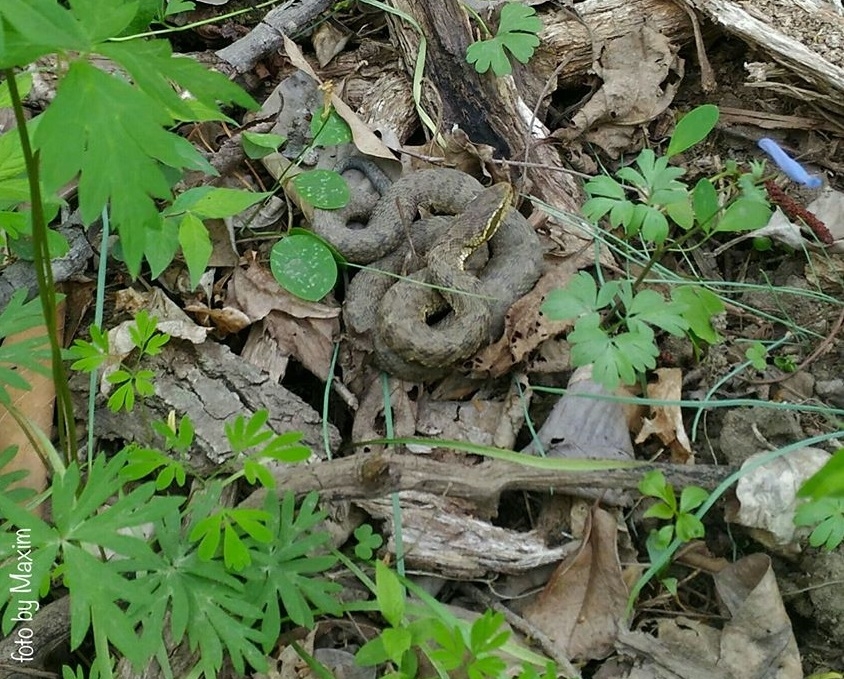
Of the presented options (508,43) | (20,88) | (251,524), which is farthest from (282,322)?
(508,43)

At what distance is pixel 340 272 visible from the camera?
3.96m

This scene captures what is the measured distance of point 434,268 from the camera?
396cm

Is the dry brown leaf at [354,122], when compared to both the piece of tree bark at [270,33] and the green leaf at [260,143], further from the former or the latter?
the green leaf at [260,143]

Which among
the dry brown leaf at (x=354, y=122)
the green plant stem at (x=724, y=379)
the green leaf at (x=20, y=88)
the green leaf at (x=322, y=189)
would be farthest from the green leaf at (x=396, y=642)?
the dry brown leaf at (x=354, y=122)

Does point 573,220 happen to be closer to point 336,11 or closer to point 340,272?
point 340,272

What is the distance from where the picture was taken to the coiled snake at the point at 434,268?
3576 mm

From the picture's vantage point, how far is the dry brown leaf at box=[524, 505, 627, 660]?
2.77 meters

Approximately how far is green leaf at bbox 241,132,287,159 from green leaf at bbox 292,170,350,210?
0.24 m

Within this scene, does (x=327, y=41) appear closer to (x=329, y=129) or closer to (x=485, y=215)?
(x=329, y=129)

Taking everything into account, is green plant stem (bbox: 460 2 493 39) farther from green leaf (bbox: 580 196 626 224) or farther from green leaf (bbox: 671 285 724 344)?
green leaf (bbox: 671 285 724 344)

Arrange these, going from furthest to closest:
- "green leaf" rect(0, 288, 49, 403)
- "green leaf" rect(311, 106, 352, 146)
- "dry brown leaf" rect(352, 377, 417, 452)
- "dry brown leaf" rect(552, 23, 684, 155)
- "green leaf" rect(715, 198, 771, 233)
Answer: "dry brown leaf" rect(552, 23, 684, 155) → "green leaf" rect(311, 106, 352, 146) → "dry brown leaf" rect(352, 377, 417, 452) → "green leaf" rect(715, 198, 771, 233) → "green leaf" rect(0, 288, 49, 403)

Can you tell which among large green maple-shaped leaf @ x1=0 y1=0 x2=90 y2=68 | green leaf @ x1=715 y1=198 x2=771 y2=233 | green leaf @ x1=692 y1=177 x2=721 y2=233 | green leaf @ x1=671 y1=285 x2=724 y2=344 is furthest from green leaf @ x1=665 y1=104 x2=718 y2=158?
large green maple-shaped leaf @ x1=0 y1=0 x2=90 y2=68

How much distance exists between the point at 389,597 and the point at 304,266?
1878 mm

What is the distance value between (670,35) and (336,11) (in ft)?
6.92
